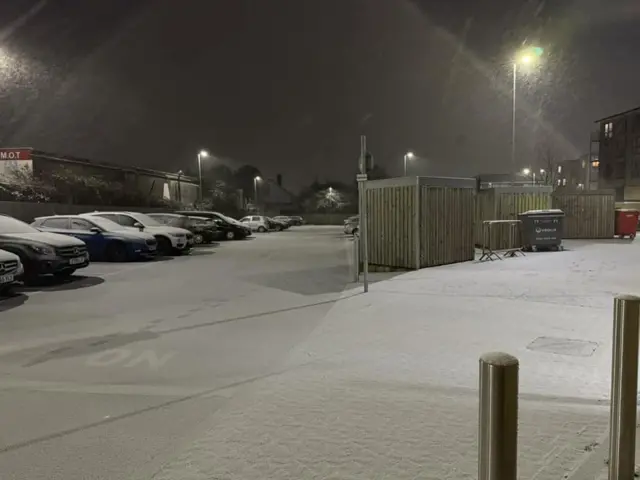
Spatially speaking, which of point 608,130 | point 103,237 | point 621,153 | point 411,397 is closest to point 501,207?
point 103,237

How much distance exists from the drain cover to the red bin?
1869 centimetres

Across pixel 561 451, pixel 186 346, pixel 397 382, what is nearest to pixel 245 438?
pixel 397 382

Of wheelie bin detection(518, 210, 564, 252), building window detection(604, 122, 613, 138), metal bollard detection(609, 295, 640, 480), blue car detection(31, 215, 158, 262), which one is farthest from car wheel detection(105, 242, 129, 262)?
building window detection(604, 122, 613, 138)

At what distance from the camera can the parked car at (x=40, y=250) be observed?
10359mm

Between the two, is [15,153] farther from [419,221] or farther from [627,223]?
[627,223]

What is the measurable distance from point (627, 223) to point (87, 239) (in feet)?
71.0

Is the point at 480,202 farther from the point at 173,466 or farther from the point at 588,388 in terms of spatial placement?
the point at 173,466

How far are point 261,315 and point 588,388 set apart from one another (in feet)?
15.3

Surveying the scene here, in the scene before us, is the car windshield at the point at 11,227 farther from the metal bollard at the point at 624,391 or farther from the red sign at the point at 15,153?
the red sign at the point at 15,153

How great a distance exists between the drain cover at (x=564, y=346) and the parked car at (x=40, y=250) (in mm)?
9640

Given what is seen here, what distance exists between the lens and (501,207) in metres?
17.6

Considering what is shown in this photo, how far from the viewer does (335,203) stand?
8694cm

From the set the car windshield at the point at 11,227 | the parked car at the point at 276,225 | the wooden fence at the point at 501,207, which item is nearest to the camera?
the car windshield at the point at 11,227

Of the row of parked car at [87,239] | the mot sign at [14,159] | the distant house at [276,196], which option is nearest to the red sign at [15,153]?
the mot sign at [14,159]
